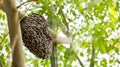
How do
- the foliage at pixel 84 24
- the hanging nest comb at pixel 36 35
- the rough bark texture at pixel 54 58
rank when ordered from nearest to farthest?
1. the hanging nest comb at pixel 36 35
2. the rough bark texture at pixel 54 58
3. the foliage at pixel 84 24

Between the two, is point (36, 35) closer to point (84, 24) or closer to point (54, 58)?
point (54, 58)

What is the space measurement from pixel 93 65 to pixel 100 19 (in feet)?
2.81

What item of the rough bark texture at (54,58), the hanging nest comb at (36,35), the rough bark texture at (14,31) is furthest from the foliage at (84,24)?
the rough bark texture at (14,31)

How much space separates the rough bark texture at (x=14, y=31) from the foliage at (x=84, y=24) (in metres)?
1.08

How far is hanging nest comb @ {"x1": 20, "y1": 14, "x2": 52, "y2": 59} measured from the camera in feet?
5.01

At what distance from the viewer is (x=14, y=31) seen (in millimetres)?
1085

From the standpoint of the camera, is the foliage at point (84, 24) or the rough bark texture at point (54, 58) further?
the foliage at point (84, 24)

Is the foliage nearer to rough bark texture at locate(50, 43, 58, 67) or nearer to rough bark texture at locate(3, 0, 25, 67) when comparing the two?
rough bark texture at locate(50, 43, 58, 67)

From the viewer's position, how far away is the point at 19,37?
3.59 feet

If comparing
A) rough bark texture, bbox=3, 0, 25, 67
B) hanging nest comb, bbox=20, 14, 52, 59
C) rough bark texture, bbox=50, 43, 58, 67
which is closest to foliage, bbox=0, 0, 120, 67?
rough bark texture, bbox=50, 43, 58, 67

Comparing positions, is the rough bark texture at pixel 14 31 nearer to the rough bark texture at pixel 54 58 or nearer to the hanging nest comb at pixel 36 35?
the hanging nest comb at pixel 36 35

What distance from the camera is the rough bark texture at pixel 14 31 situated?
108 cm

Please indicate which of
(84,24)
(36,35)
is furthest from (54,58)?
(84,24)

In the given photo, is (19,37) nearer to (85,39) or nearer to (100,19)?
(100,19)
